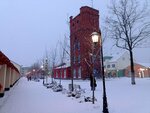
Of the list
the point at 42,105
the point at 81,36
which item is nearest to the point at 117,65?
the point at 81,36

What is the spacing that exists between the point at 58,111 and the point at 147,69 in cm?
5604

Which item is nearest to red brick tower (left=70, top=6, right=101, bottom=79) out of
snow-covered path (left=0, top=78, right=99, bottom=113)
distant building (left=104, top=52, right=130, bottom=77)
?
distant building (left=104, top=52, right=130, bottom=77)

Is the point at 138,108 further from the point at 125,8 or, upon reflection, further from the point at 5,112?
the point at 125,8

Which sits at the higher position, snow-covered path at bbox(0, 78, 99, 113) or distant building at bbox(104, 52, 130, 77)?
distant building at bbox(104, 52, 130, 77)

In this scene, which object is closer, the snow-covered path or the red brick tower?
the snow-covered path

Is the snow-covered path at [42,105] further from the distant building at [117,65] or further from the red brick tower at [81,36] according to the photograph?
the distant building at [117,65]

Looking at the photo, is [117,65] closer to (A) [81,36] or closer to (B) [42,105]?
(A) [81,36]

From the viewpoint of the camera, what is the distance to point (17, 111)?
11680 millimetres

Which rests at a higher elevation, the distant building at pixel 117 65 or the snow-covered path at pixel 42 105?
the distant building at pixel 117 65

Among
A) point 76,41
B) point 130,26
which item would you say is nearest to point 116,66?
point 76,41

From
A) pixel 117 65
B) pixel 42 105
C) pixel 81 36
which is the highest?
pixel 81 36

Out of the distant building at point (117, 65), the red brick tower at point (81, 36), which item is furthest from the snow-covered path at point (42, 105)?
the distant building at point (117, 65)

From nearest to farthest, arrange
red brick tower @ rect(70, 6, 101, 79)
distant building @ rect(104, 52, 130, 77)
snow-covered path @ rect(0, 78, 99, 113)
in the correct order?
snow-covered path @ rect(0, 78, 99, 113)
red brick tower @ rect(70, 6, 101, 79)
distant building @ rect(104, 52, 130, 77)

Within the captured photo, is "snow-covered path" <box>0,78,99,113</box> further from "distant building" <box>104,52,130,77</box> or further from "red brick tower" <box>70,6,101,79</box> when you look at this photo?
"distant building" <box>104,52,130,77</box>
